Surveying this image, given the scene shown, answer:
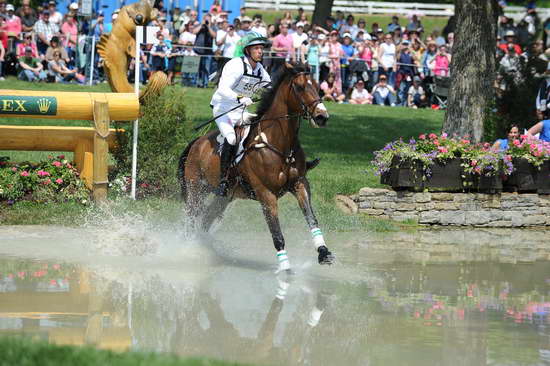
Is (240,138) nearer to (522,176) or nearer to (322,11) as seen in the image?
(522,176)

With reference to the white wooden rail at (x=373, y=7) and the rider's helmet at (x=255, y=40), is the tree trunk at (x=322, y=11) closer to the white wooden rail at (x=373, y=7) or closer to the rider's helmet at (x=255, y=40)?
the white wooden rail at (x=373, y=7)

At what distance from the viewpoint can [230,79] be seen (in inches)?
448

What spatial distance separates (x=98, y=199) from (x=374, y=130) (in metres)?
11.0

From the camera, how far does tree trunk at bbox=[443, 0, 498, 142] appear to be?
18.2 metres

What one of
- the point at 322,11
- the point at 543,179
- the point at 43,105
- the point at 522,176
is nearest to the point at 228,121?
the point at 43,105

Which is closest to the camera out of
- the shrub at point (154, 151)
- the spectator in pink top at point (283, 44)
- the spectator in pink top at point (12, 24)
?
the shrub at point (154, 151)

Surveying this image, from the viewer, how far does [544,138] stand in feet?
54.9

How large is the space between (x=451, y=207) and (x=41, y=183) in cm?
666

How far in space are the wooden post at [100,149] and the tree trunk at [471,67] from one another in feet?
23.9

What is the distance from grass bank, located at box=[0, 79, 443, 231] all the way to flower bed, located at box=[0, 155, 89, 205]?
0.23m

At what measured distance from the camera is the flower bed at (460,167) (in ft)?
50.6

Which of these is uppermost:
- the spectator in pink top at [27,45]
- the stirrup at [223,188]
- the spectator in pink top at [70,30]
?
the stirrup at [223,188]

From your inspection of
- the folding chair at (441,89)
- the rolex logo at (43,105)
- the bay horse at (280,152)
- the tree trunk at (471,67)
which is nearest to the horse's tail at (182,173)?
the bay horse at (280,152)

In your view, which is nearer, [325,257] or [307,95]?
[307,95]
